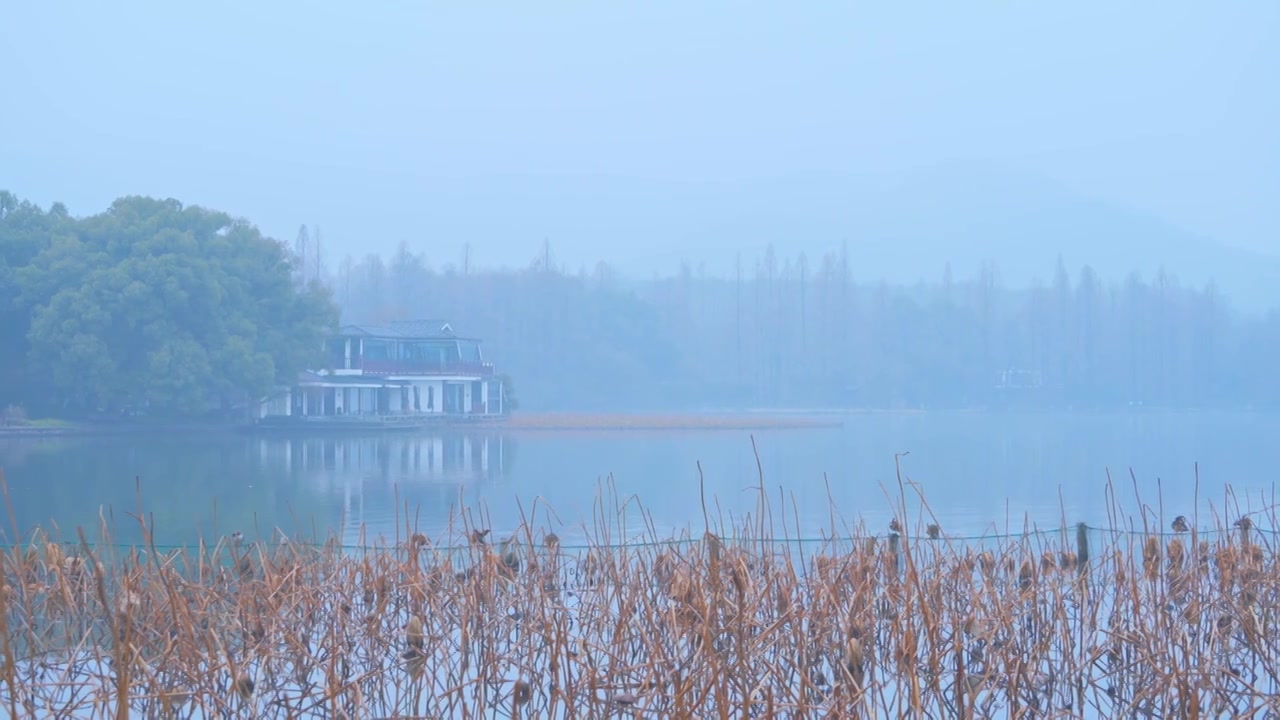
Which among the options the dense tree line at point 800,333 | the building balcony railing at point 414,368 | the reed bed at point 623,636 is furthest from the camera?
the dense tree line at point 800,333

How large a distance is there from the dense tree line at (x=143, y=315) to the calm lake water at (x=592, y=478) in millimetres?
1543

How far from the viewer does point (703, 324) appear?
240ft

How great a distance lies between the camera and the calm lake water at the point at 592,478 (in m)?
14.5

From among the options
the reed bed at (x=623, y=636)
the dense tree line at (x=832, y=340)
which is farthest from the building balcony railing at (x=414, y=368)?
the reed bed at (x=623, y=636)

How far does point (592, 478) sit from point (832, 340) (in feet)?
153

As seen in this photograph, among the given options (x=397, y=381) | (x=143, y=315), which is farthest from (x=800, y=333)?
(x=143, y=315)

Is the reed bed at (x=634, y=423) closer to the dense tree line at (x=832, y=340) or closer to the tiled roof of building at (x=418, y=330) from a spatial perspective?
the tiled roof of building at (x=418, y=330)

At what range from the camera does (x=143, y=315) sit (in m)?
30.3

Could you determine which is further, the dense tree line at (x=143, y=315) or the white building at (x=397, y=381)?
the white building at (x=397, y=381)

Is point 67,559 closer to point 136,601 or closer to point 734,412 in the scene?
point 136,601

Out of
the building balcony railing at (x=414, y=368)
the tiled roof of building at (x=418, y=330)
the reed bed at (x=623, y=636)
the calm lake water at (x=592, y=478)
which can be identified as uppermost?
the tiled roof of building at (x=418, y=330)

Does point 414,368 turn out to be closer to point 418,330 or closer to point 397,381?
point 397,381

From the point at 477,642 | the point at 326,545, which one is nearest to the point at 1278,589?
the point at 477,642

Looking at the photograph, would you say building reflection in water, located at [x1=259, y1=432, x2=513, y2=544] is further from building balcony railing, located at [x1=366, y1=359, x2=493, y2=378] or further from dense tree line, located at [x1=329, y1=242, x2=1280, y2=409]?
dense tree line, located at [x1=329, y1=242, x2=1280, y2=409]
